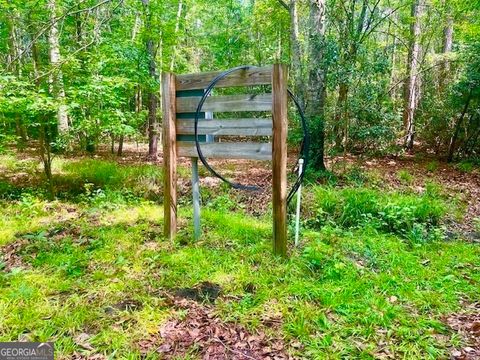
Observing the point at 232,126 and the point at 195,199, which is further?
the point at 195,199

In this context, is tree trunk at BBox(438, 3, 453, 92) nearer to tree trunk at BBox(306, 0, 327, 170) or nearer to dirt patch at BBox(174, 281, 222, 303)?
tree trunk at BBox(306, 0, 327, 170)

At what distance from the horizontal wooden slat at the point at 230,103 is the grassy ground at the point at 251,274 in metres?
1.58

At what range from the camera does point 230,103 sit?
367 cm

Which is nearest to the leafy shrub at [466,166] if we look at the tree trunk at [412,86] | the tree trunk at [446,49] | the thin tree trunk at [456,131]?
the thin tree trunk at [456,131]

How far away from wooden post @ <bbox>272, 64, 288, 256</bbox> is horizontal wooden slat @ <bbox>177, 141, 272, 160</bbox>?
0.43ft

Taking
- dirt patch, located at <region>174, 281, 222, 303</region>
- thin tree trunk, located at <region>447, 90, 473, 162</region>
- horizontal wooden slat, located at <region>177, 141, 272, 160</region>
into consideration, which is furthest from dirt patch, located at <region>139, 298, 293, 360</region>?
thin tree trunk, located at <region>447, 90, 473, 162</region>

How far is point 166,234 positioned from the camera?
418 centimetres

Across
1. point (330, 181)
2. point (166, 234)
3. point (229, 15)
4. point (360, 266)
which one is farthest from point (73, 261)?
point (229, 15)

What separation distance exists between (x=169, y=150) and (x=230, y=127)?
83 cm

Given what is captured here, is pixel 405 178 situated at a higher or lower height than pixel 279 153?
lower

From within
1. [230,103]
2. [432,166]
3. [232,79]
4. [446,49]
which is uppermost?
[446,49]

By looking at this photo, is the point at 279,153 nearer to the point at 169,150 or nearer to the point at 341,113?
the point at 169,150

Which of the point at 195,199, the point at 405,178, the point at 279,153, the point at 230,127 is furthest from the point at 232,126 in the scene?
the point at 405,178

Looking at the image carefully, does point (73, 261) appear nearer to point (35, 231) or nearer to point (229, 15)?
point (35, 231)
